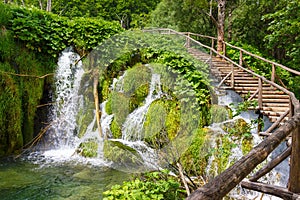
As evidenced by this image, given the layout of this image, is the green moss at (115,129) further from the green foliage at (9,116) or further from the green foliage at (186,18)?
the green foliage at (186,18)

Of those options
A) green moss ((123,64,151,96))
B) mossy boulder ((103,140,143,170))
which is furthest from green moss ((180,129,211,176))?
green moss ((123,64,151,96))

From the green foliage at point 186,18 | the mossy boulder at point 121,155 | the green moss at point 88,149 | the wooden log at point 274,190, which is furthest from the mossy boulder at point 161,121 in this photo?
the green foliage at point 186,18

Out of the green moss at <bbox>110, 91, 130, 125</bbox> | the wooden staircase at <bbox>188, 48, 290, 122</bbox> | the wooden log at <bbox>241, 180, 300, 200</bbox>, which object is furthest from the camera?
the green moss at <bbox>110, 91, 130, 125</bbox>

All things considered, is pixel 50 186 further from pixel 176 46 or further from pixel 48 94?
pixel 176 46

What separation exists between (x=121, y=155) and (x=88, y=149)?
114 cm

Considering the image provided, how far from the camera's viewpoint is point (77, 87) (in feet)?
31.2

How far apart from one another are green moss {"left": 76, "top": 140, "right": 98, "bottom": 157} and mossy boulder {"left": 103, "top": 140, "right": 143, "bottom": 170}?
1.01ft

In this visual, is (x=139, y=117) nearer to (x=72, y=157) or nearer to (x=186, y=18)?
(x=72, y=157)

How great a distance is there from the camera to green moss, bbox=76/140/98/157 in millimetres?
7713

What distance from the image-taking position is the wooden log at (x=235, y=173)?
4.19ft

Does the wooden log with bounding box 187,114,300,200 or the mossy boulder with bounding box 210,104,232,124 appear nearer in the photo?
the wooden log with bounding box 187,114,300,200

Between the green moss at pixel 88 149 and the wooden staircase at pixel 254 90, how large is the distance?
13.4 ft

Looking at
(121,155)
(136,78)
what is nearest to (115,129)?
(121,155)

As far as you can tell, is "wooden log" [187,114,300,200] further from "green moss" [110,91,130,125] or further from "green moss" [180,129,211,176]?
"green moss" [110,91,130,125]
